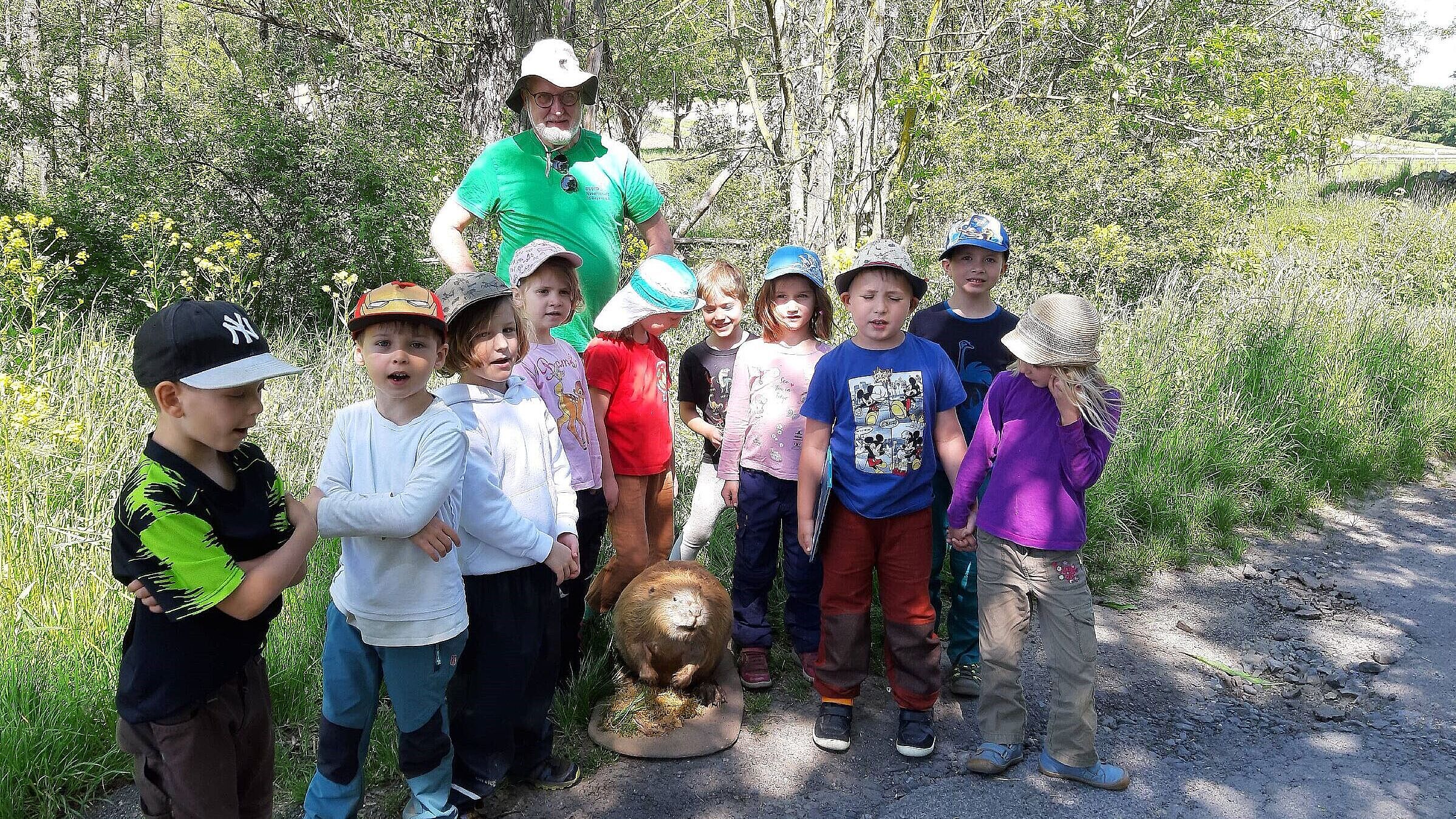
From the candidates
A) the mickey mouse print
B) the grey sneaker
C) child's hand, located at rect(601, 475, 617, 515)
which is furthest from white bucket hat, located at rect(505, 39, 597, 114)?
the grey sneaker

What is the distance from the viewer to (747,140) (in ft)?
35.1

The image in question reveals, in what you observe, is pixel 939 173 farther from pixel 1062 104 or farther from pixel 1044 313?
pixel 1044 313

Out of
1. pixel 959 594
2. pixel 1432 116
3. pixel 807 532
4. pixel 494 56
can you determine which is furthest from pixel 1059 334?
pixel 1432 116

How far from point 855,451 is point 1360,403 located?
5526mm

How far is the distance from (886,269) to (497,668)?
185cm

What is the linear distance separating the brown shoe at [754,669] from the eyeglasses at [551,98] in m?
2.35

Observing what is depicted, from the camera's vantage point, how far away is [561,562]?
2.73m

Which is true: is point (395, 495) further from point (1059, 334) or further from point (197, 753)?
point (1059, 334)

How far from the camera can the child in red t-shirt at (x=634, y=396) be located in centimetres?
358

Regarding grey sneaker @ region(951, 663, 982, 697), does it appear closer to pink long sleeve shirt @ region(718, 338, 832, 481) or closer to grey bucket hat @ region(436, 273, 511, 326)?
pink long sleeve shirt @ region(718, 338, 832, 481)

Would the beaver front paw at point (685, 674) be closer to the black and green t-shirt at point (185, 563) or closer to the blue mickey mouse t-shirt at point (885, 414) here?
the blue mickey mouse t-shirt at point (885, 414)

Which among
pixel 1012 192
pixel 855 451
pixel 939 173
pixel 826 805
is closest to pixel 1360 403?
pixel 1012 192

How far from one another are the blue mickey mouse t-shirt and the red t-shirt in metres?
0.68

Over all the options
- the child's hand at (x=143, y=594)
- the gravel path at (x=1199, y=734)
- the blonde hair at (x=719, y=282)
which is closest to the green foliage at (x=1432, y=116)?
the gravel path at (x=1199, y=734)
